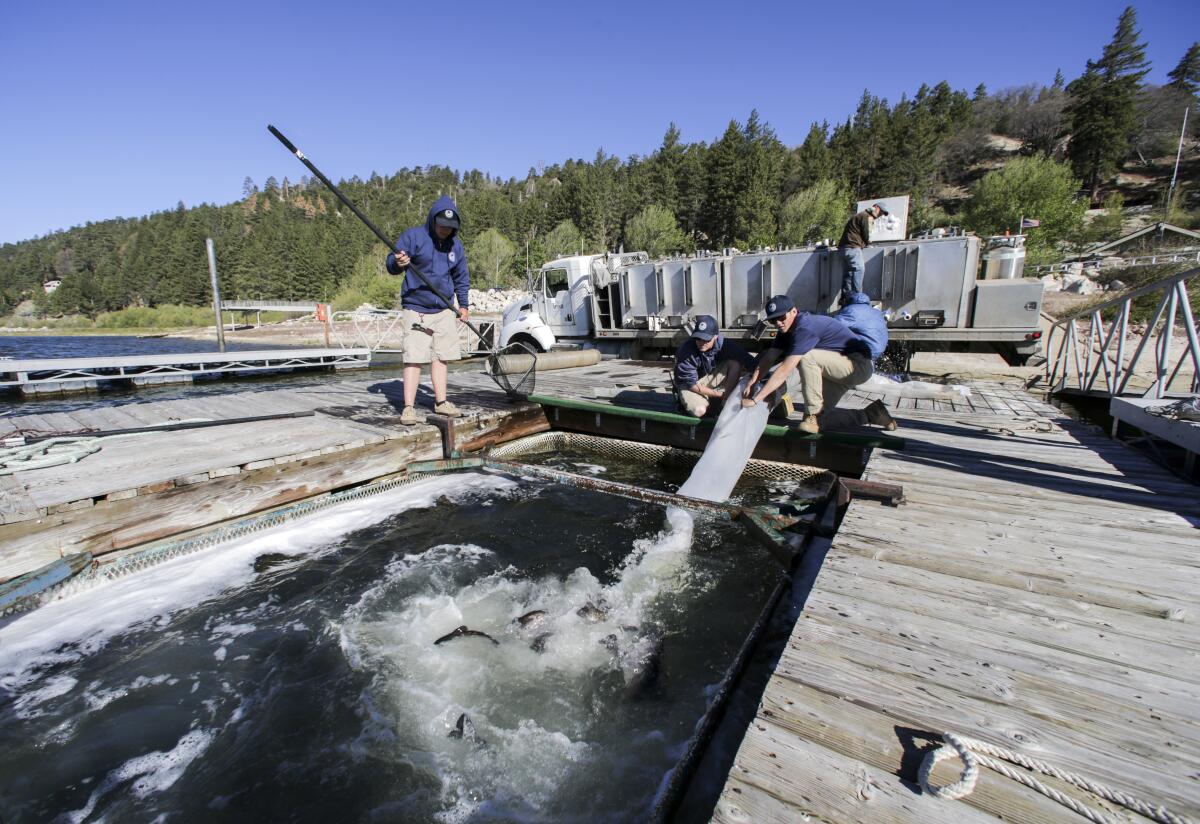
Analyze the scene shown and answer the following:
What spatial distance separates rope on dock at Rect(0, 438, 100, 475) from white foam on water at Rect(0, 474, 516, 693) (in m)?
1.33

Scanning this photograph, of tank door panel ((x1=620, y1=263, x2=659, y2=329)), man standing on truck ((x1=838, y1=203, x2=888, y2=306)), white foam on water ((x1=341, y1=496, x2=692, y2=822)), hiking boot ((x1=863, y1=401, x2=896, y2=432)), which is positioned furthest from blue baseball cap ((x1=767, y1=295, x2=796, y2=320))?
tank door panel ((x1=620, y1=263, x2=659, y2=329))

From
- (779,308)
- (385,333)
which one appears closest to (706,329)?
(779,308)

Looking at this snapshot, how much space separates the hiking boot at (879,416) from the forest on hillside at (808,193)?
37315mm

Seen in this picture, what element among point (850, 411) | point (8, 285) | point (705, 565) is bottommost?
point (705, 565)

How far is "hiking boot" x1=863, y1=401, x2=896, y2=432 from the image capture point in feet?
18.1

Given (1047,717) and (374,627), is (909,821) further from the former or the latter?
(374,627)

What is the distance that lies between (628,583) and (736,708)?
1353 mm

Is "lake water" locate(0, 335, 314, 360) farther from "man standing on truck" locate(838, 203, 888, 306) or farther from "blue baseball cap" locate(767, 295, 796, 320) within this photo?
"blue baseball cap" locate(767, 295, 796, 320)

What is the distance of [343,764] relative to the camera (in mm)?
2424

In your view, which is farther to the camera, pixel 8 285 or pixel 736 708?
pixel 8 285

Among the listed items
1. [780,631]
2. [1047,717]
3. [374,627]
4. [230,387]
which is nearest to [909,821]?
[1047,717]

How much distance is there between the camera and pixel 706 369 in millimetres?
6359

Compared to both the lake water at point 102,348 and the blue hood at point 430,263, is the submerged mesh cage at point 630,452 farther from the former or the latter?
the lake water at point 102,348

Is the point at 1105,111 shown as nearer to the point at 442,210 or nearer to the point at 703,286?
the point at 703,286
